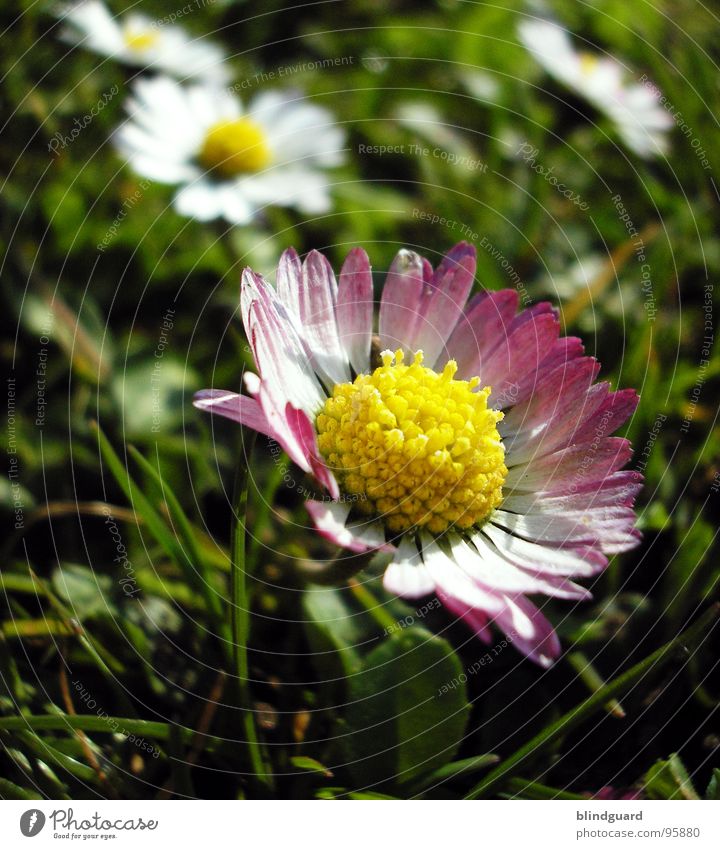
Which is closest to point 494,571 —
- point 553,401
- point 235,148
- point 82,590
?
point 553,401

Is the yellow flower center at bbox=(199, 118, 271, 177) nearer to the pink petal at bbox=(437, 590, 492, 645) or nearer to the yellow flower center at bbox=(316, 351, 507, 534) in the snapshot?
the yellow flower center at bbox=(316, 351, 507, 534)

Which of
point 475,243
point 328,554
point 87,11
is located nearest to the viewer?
point 328,554

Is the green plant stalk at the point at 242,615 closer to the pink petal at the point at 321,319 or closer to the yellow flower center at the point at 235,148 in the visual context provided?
the pink petal at the point at 321,319

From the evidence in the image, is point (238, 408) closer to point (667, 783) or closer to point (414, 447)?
point (414, 447)

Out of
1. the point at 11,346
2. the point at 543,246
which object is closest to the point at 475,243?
the point at 543,246

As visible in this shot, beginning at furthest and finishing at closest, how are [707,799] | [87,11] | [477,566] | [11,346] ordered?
1. [87,11]
2. [11,346]
3. [707,799]
4. [477,566]

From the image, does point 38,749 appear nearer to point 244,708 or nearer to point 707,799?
point 244,708
